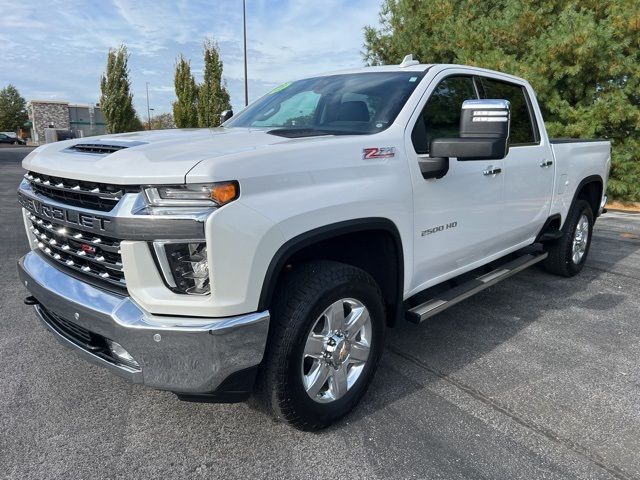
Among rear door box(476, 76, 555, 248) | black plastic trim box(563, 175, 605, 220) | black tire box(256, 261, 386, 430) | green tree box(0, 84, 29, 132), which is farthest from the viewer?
green tree box(0, 84, 29, 132)

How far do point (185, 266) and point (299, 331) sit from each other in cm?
60

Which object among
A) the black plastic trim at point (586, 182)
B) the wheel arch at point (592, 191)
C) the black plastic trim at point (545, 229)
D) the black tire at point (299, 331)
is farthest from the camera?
the wheel arch at point (592, 191)

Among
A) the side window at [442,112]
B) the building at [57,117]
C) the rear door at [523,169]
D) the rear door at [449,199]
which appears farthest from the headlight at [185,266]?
the building at [57,117]

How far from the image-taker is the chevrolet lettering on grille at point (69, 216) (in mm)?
2135

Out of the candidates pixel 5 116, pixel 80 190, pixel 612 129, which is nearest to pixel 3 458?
pixel 80 190

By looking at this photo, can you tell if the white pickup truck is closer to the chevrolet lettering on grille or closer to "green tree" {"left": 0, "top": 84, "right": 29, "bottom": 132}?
the chevrolet lettering on grille

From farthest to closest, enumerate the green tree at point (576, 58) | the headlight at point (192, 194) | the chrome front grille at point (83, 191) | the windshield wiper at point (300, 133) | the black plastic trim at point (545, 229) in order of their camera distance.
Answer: the green tree at point (576, 58) → the black plastic trim at point (545, 229) → the windshield wiper at point (300, 133) → the chrome front grille at point (83, 191) → the headlight at point (192, 194)

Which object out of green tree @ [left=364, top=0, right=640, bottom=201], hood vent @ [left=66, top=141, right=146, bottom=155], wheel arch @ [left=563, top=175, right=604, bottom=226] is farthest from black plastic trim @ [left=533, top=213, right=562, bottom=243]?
green tree @ [left=364, top=0, right=640, bottom=201]

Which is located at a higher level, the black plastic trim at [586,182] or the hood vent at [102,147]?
the hood vent at [102,147]

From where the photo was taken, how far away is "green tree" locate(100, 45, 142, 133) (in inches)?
1017

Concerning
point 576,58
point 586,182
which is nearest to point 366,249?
point 586,182

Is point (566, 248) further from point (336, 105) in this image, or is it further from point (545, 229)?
point (336, 105)

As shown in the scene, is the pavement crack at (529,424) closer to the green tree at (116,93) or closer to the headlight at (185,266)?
the headlight at (185,266)

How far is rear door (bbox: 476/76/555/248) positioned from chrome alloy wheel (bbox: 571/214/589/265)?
95 centimetres
